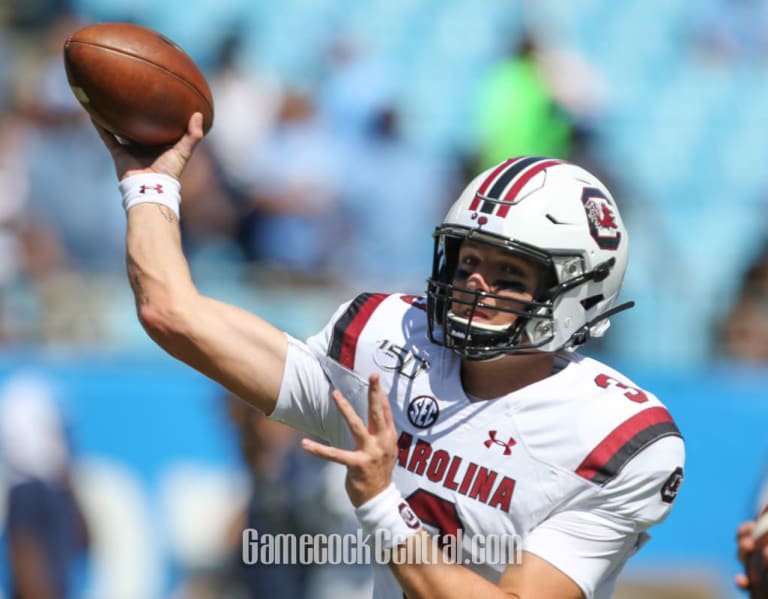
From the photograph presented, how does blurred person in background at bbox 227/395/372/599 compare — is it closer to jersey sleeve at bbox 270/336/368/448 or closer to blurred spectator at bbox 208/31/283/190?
blurred spectator at bbox 208/31/283/190

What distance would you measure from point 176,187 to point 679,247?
5802mm

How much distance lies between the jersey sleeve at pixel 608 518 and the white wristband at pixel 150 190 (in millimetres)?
1145

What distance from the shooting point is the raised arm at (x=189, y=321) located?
9.57ft

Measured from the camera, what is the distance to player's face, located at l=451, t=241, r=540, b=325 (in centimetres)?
296

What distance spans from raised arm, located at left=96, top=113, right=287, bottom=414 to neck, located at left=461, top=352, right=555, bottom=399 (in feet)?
1.48

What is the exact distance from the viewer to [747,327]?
694cm

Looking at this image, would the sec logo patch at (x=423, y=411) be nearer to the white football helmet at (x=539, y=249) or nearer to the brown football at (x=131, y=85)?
the white football helmet at (x=539, y=249)

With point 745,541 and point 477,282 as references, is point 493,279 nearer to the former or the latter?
point 477,282

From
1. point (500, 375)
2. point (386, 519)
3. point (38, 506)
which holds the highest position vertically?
A: point (500, 375)

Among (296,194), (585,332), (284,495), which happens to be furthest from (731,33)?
(585,332)

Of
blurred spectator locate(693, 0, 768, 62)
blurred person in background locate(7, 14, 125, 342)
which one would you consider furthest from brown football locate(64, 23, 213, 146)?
blurred spectator locate(693, 0, 768, 62)

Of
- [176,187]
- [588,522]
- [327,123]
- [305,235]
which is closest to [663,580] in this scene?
[305,235]

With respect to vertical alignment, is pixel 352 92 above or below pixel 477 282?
above

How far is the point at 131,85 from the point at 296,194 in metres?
4.14
